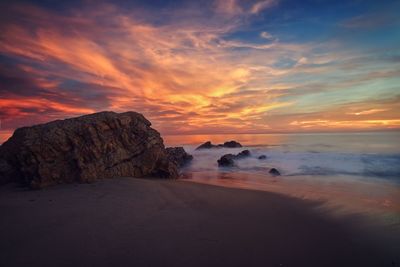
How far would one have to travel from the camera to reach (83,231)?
4414 millimetres

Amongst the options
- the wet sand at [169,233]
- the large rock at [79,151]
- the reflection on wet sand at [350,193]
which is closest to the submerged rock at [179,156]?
the large rock at [79,151]

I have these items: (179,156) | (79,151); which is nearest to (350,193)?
(79,151)

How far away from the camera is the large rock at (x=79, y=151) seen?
297 inches

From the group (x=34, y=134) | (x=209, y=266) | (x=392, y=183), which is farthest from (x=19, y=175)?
(x=392, y=183)

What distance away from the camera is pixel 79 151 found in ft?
26.8

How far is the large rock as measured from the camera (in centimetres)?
753

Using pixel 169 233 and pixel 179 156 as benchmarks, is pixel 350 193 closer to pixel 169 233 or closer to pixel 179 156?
pixel 169 233

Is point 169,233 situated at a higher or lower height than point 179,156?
lower

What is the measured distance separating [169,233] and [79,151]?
203 inches

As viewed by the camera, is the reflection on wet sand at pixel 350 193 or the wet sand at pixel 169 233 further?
the reflection on wet sand at pixel 350 193

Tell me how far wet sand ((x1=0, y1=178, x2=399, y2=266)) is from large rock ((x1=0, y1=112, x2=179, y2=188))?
36.8 inches

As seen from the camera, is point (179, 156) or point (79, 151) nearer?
point (79, 151)

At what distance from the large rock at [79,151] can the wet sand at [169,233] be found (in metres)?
0.93

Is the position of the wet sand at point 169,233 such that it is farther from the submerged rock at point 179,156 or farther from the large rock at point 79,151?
the submerged rock at point 179,156
